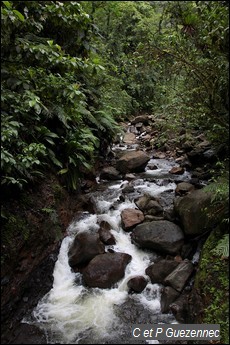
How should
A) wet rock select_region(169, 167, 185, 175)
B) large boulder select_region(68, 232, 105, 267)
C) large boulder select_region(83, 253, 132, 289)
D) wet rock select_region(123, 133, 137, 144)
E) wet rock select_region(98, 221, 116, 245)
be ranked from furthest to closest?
wet rock select_region(123, 133, 137, 144) < wet rock select_region(169, 167, 185, 175) < wet rock select_region(98, 221, 116, 245) < large boulder select_region(68, 232, 105, 267) < large boulder select_region(83, 253, 132, 289)

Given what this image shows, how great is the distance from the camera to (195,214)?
19.0ft

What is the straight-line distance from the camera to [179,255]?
18.9 feet

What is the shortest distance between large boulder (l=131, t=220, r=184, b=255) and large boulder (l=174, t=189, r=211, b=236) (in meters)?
0.24

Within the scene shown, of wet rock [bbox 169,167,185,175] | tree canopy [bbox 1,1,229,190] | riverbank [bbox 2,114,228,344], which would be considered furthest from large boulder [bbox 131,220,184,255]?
wet rock [bbox 169,167,185,175]

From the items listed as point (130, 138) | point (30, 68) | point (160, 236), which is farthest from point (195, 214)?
point (130, 138)

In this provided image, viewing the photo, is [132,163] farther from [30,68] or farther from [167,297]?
[30,68]

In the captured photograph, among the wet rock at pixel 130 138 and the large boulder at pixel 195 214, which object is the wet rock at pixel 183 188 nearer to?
the large boulder at pixel 195 214

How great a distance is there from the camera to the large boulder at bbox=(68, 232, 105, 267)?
5770mm

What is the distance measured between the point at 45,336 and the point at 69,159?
12.7ft

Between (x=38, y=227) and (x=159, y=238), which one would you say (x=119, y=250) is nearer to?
(x=159, y=238)

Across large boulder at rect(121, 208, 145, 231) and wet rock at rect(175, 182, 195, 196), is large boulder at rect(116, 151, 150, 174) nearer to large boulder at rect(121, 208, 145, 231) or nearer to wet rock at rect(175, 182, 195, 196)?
wet rock at rect(175, 182, 195, 196)

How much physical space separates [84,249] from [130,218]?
56.9 inches

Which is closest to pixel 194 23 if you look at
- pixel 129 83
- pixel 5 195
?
pixel 5 195

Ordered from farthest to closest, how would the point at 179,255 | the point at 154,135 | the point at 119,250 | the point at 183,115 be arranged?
1. the point at 154,135
2. the point at 183,115
3. the point at 119,250
4. the point at 179,255
